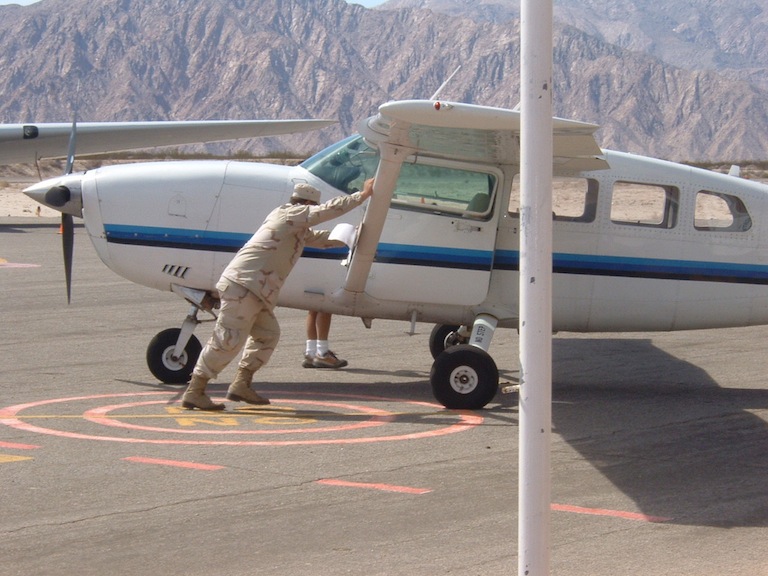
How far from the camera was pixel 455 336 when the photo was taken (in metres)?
11.5

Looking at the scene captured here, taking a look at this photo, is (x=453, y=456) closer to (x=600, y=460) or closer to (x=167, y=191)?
(x=600, y=460)

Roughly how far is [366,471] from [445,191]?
340cm

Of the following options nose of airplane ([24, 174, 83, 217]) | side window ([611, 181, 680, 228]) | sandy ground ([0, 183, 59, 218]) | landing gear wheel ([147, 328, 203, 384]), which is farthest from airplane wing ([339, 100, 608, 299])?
sandy ground ([0, 183, 59, 218])

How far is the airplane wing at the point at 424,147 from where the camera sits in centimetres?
817

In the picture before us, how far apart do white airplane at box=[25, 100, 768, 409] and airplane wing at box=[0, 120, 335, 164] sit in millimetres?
26715

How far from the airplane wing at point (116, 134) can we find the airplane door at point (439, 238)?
26.9 metres

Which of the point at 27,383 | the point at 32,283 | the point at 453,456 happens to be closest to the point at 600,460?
the point at 453,456

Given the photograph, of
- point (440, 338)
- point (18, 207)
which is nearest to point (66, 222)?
point (440, 338)

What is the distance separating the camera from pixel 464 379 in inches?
372

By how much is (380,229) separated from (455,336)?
7.20 ft

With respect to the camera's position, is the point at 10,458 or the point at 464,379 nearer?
the point at 10,458

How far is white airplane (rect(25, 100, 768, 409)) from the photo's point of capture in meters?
9.94

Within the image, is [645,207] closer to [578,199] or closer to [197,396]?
[578,199]

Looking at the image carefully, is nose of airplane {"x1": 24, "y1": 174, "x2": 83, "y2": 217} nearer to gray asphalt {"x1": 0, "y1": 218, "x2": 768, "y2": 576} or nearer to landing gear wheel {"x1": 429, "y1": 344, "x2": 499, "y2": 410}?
gray asphalt {"x1": 0, "y1": 218, "x2": 768, "y2": 576}
